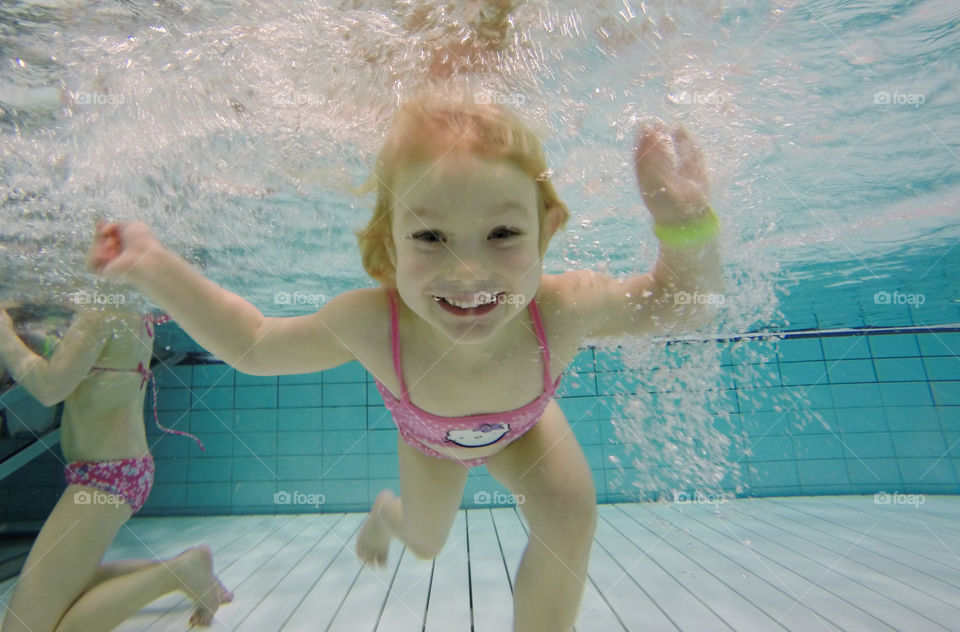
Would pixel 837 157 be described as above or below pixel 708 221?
above

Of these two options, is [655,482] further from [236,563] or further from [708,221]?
[708,221]

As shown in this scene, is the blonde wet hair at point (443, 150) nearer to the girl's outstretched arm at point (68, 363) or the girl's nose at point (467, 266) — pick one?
the girl's nose at point (467, 266)

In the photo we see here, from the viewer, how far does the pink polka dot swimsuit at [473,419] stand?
254cm

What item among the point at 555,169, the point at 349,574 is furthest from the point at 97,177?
the point at 349,574

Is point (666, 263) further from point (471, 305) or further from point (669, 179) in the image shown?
point (471, 305)

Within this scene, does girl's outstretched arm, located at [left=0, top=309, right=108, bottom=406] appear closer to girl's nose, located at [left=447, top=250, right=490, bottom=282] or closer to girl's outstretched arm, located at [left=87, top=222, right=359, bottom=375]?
girl's outstretched arm, located at [left=87, top=222, right=359, bottom=375]

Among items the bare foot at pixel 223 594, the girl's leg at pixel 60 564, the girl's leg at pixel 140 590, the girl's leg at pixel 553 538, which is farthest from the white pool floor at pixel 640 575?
the girl's leg at pixel 553 538

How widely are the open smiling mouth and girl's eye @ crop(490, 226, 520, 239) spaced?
229 mm

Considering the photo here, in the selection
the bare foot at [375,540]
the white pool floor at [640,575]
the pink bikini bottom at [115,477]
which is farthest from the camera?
the white pool floor at [640,575]

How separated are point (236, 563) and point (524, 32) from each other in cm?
685

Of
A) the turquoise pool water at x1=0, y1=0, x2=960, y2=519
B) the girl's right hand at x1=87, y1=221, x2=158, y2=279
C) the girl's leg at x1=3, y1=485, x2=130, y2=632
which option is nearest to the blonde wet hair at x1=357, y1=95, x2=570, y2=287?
the girl's right hand at x1=87, y1=221, x2=158, y2=279

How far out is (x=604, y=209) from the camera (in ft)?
20.2

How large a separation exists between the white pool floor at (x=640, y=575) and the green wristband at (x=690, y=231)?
3209mm

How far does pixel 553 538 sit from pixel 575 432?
9085 mm
